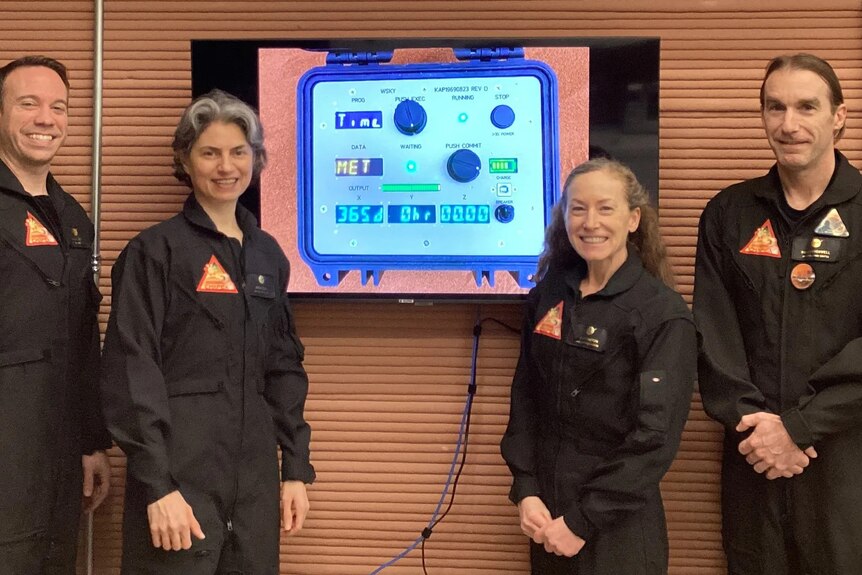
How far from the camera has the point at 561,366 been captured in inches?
74.9

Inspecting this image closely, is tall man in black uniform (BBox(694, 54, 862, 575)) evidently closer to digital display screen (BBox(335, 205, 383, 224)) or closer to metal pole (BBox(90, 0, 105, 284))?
digital display screen (BBox(335, 205, 383, 224))

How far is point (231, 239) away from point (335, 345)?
2.53 feet

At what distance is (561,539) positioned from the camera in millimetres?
1819

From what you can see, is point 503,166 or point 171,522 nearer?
point 171,522

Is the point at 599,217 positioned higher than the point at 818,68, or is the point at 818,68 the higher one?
the point at 818,68

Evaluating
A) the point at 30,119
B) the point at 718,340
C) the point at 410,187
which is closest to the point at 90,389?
the point at 30,119

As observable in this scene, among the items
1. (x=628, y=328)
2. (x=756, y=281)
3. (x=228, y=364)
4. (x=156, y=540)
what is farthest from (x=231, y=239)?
(x=756, y=281)

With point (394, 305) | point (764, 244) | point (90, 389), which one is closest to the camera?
point (764, 244)

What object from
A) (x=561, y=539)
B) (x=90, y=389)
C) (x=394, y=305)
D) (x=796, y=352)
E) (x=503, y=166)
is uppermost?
(x=503, y=166)

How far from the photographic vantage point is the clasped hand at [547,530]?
182cm

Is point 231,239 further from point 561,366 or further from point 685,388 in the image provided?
point 685,388

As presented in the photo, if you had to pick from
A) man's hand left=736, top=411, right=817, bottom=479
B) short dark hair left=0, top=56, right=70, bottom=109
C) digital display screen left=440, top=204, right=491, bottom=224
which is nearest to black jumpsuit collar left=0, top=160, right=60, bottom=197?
short dark hair left=0, top=56, right=70, bottom=109

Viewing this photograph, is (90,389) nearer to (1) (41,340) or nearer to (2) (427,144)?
(1) (41,340)

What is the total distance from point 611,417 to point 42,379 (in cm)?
144
